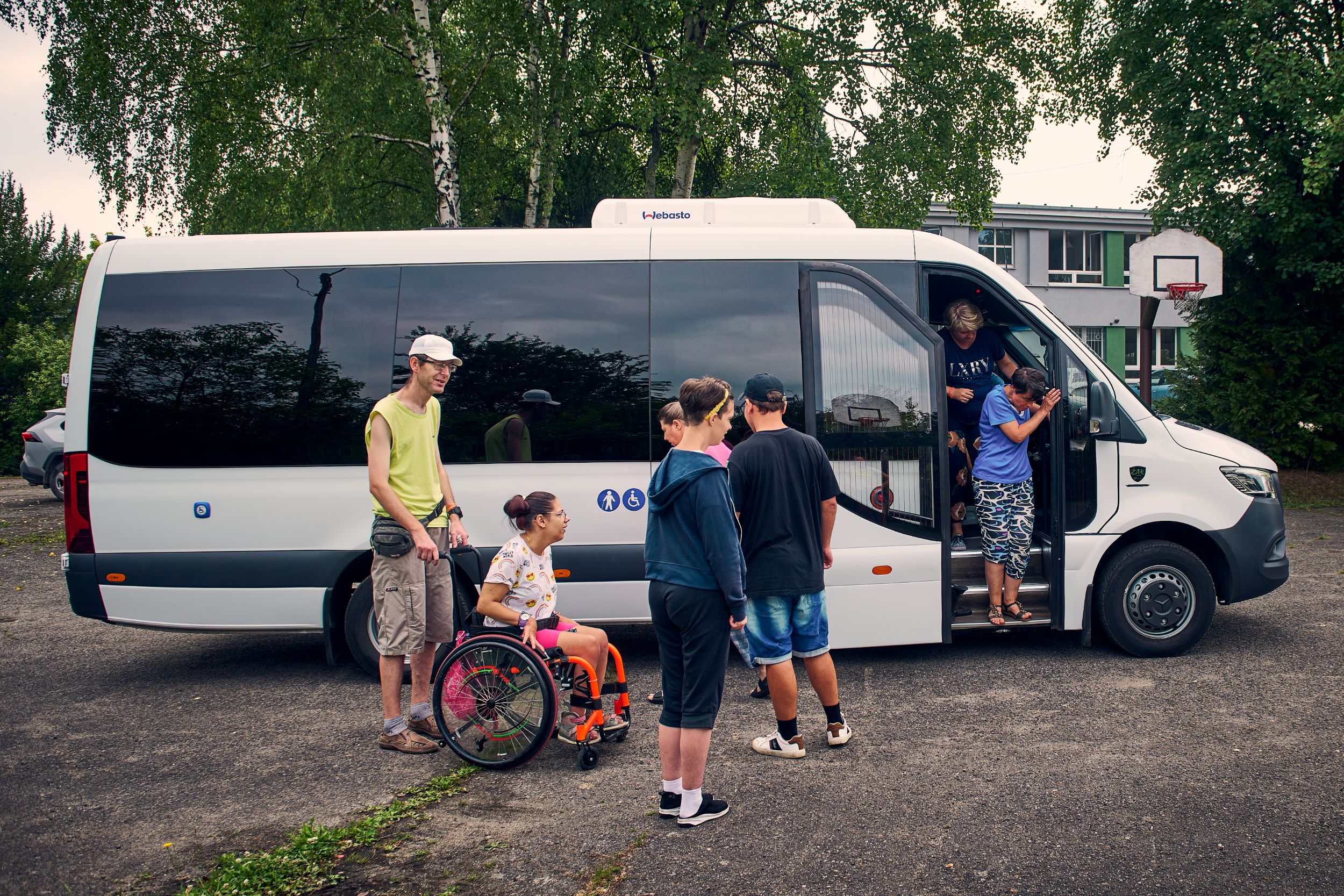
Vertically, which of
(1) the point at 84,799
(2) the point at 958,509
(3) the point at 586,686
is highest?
(2) the point at 958,509

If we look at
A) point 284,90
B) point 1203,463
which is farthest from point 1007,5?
point 1203,463

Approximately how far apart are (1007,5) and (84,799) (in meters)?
20.8

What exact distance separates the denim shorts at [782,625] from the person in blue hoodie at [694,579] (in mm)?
523

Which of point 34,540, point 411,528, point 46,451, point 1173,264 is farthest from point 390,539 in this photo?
point 46,451

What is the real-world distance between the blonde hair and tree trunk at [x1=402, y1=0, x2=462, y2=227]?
10.8 metres

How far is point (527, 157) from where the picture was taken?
1769 cm

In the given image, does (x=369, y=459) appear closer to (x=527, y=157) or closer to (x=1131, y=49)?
(x=527, y=157)

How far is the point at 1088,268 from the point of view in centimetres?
3975

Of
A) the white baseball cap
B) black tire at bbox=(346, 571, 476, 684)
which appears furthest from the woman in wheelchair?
black tire at bbox=(346, 571, 476, 684)

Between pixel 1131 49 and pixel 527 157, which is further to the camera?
pixel 527 157

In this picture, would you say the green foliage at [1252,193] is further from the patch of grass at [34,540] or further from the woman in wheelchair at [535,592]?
the patch of grass at [34,540]

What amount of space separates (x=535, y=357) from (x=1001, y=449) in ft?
9.55

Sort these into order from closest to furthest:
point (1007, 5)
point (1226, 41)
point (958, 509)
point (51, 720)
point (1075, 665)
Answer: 1. point (51, 720)
2. point (1075, 665)
3. point (958, 509)
4. point (1226, 41)
5. point (1007, 5)

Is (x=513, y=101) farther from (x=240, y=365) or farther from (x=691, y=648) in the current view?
(x=691, y=648)
